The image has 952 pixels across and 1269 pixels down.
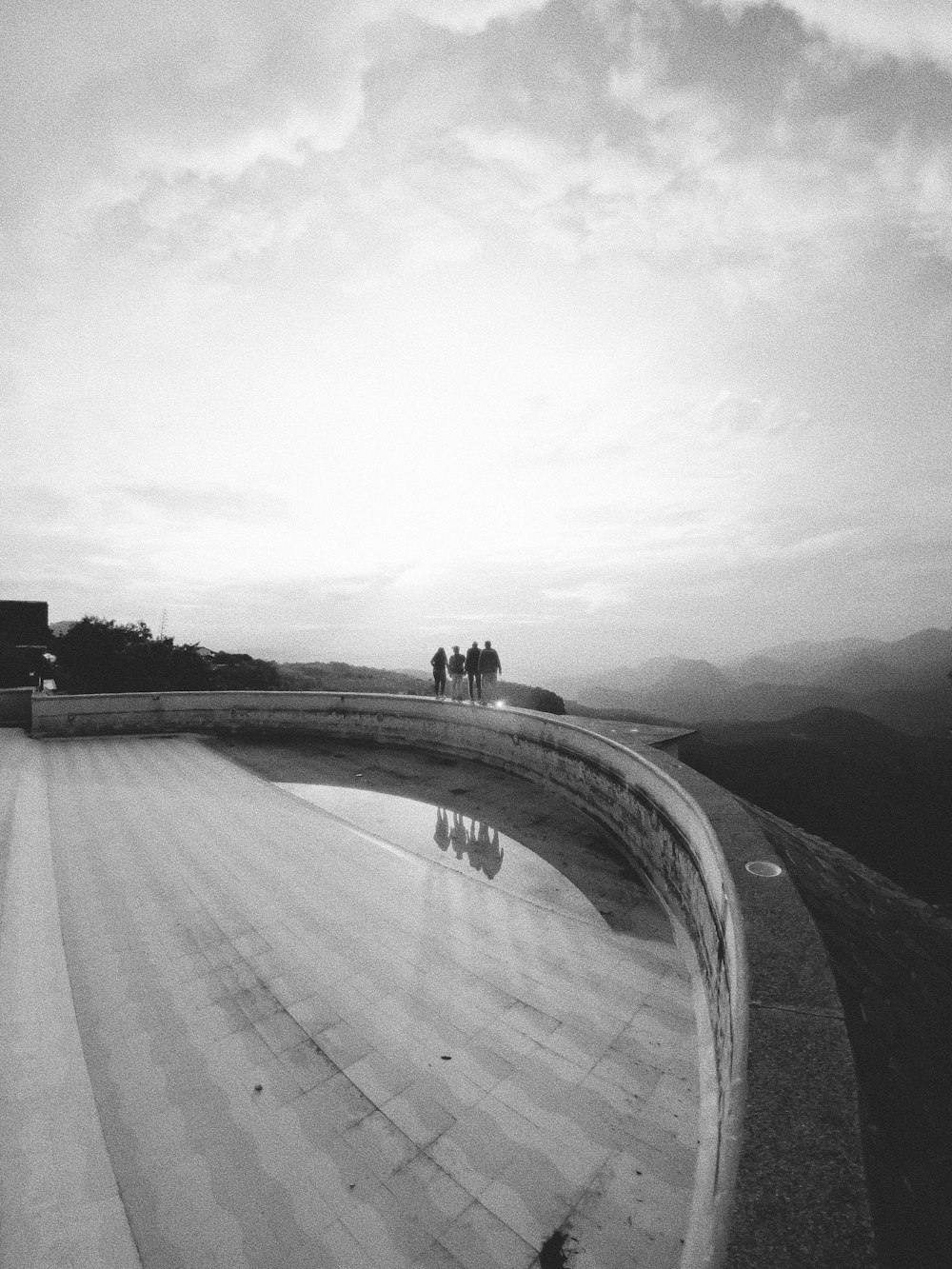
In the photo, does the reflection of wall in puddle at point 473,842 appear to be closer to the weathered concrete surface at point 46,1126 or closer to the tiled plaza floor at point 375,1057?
the tiled plaza floor at point 375,1057

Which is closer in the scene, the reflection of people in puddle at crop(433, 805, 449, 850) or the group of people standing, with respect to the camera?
the reflection of people in puddle at crop(433, 805, 449, 850)

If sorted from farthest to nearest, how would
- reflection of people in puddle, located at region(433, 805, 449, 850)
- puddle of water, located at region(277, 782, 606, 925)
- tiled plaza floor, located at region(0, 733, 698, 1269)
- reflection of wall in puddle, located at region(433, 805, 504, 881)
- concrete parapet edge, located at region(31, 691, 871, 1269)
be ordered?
1. reflection of people in puddle, located at region(433, 805, 449, 850)
2. reflection of wall in puddle, located at region(433, 805, 504, 881)
3. puddle of water, located at region(277, 782, 606, 925)
4. tiled plaza floor, located at region(0, 733, 698, 1269)
5. concrete parapet edge, located at region(31, 691, 871, 1269)

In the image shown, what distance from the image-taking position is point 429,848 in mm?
7031

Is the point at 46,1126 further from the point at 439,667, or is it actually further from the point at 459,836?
the point at 439,667

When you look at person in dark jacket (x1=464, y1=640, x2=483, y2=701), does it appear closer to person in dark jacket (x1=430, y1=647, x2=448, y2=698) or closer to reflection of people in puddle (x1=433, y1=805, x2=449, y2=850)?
person in dark jacket (x1=430, y1=647, x2=448, y2=698)

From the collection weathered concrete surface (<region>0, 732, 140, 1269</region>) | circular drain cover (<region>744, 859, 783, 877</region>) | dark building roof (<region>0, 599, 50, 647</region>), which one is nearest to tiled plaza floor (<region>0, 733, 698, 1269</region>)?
weathered concrete surface (<region>0, 732, 140, 1269</region>)

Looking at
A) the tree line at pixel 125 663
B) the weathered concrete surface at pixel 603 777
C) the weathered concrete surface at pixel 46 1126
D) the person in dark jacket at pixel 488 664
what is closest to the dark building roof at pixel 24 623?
the tree line at pixel 125 663

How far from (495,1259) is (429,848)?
15.7 ft

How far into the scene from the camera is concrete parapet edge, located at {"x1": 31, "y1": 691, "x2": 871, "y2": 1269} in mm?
1688

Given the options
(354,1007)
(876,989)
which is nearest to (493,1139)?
(354,1007)

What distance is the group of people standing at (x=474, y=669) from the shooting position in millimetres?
13438

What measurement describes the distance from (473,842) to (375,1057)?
3.93m

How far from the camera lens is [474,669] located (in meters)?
13.7

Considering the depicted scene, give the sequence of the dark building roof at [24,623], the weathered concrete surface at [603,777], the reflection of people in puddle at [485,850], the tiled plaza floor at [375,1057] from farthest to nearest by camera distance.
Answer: the dark building roof at [24,623]
the reflection of people in puddle at [485,850]
the weathered concrete surface at [603,777]
the tiled plaza floor at [375,1057]
